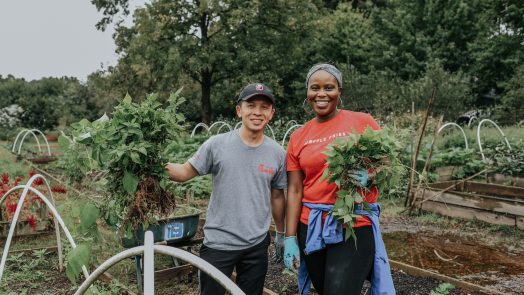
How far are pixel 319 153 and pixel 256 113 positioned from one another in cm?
42

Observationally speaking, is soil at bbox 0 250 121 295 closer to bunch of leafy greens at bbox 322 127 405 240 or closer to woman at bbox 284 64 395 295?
woman at bbox 284 64 395 295

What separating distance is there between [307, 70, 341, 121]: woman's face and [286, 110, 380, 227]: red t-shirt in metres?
0.10

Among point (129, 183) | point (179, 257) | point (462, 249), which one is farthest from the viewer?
point (462, 249)

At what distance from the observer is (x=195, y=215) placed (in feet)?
15.5

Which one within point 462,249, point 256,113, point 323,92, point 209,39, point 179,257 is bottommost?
point 462,249

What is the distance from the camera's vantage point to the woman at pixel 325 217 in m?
2.54

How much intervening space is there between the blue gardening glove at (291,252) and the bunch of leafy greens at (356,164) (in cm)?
38

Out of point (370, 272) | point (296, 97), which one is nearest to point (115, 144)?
point (370, 272)

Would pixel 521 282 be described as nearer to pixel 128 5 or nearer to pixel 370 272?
pixel 370 272

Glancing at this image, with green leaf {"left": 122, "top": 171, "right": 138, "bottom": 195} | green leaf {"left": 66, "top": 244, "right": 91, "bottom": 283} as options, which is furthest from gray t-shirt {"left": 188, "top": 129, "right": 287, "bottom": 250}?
green leaf {"left": 66, "top": 244, "right": 91, "bottom": 283}

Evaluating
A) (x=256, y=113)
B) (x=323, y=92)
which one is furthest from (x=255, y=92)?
(x=323, y=92)

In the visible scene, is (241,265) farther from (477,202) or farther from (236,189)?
(477,202)

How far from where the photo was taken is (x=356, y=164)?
→ 2.55 m

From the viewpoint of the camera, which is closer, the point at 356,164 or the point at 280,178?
the point at 356,164
